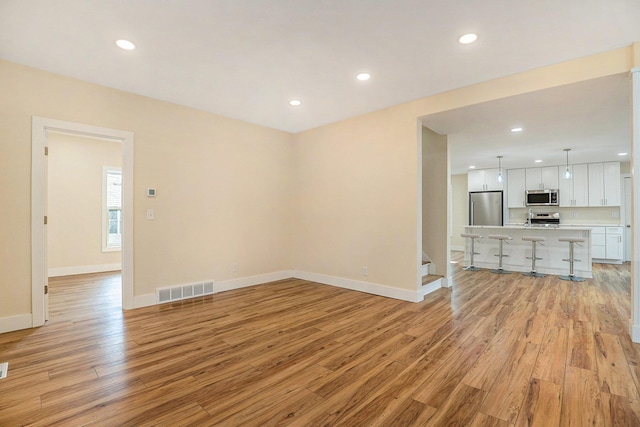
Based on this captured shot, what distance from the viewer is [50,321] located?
342cm

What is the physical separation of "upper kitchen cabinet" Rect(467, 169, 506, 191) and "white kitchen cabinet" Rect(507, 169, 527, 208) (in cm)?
26

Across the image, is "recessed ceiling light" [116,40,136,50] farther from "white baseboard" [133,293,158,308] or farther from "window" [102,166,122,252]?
"window" [102,166,122,252]

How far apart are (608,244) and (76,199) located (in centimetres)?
1260

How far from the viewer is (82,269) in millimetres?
6250

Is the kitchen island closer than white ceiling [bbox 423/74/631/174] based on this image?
No

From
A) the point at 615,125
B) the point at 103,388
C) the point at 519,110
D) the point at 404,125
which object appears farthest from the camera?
the point at 615,125

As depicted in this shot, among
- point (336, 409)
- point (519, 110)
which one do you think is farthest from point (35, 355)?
point (519, 110)

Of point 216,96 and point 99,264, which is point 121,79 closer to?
point 216,96

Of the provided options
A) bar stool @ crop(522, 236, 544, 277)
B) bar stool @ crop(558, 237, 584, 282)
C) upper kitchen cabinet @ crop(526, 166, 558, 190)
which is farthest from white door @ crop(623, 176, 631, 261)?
bar stool @ crop(522, 236, 544, 277)

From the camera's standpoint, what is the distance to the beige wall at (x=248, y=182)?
319cm

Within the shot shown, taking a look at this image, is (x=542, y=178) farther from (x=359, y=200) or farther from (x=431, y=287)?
(x=359, y=200)

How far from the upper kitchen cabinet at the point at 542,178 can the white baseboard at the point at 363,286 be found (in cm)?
658

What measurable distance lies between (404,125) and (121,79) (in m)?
3.67

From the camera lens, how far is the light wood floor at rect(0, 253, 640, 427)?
1840 mm
